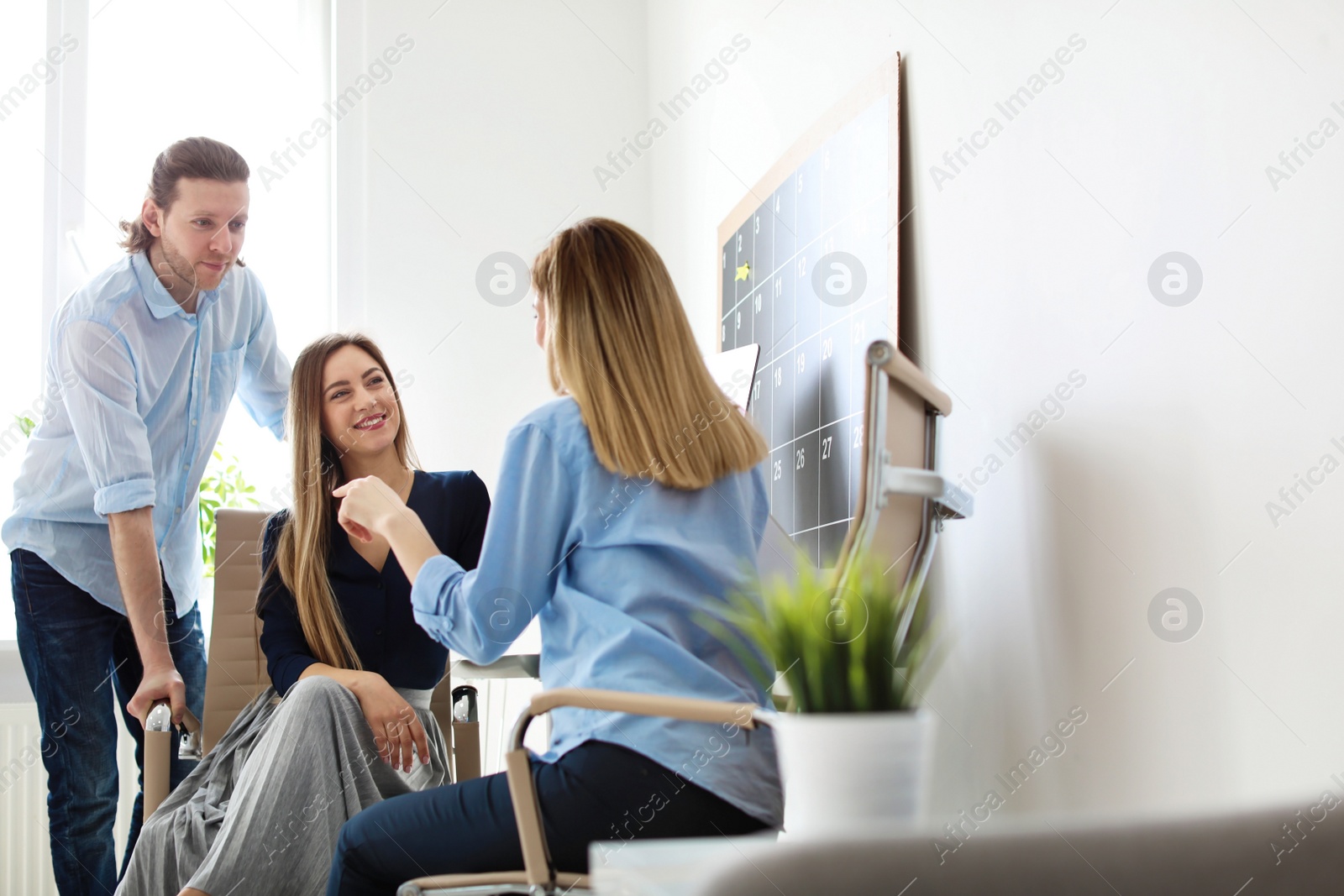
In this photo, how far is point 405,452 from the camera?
2.07 m

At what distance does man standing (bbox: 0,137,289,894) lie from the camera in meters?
1.98

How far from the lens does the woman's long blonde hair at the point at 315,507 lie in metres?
1.83

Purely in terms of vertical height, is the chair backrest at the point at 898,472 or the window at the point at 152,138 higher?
the window at the point at 152,138

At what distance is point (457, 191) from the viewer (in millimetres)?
3176

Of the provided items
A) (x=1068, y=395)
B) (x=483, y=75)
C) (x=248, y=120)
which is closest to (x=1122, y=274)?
(x=1068, y=395)

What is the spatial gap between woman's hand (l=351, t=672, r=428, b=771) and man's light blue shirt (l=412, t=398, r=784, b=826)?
17.4 inches

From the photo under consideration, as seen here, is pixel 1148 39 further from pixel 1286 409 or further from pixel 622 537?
pixel 622 537

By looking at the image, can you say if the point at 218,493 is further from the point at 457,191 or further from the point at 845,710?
the point at 845,710

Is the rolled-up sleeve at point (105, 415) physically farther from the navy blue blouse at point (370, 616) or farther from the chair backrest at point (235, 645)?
the navy blue blouse at point (370, 616)

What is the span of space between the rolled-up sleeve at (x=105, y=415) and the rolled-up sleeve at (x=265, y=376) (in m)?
0.41

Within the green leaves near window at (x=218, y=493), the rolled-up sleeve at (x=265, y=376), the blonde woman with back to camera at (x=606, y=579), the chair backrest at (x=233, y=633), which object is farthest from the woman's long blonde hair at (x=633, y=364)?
the green leaves near window at (x=218, y=493)

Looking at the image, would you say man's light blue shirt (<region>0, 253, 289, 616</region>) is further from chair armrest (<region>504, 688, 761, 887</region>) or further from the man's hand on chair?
chair armrest (<region>504, 688, 761, 887</region>)

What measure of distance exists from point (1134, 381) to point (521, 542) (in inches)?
27.5

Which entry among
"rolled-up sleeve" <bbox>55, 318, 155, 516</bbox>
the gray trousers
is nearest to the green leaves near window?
"rolled-up sleeve" <bbox>55, 318, 155, 516</bbox>
